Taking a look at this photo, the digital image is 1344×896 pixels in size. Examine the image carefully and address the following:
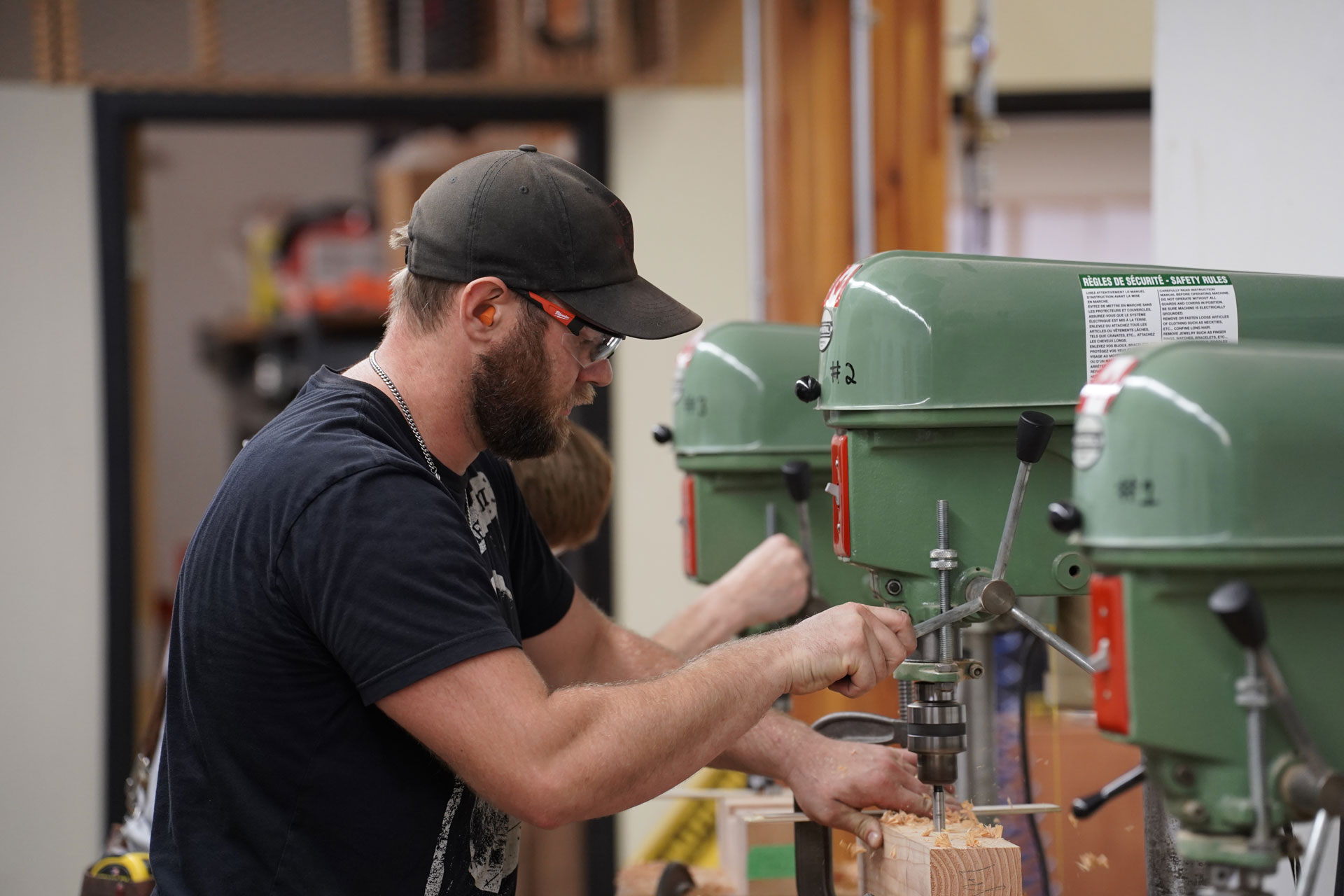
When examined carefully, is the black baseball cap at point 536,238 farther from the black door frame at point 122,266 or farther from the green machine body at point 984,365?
the black door frame at point 122,266

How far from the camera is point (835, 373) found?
4.43 ft

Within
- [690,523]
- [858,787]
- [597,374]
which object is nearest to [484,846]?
[858,787]

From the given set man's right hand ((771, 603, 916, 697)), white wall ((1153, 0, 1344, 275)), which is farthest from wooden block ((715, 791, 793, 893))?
white wall ((1153, 0, 1344, 275))

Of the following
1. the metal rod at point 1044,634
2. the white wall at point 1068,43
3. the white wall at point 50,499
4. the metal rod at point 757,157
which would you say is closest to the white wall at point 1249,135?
the metal rod at point 1044,634

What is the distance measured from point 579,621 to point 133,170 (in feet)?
8.32

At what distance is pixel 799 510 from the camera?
1816 millimetres

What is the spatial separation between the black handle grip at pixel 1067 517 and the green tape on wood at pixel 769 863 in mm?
945

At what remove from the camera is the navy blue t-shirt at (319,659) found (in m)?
1.20

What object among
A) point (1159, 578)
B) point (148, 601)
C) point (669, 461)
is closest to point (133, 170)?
point (148, 601)

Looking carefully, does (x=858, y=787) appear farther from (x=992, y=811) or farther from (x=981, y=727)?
(x=981, y=727)

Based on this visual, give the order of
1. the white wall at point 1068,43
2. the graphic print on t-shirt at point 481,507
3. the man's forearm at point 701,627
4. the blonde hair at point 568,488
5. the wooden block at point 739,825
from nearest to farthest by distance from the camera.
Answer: the graphic print on t-shirt at point 481,507
the wooden block at point 739,825
the man's forearm at point 701,627
the blonde hair at point 568,488
the white wall at point 1068,43

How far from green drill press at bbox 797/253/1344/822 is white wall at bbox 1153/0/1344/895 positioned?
430 millimetres

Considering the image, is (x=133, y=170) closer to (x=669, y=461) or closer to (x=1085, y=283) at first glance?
(x=669, y=461)

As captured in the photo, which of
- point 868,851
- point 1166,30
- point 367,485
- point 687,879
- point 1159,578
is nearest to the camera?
point 1159,578
